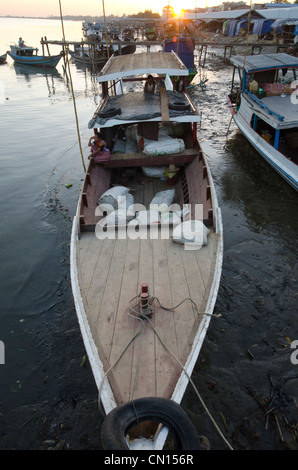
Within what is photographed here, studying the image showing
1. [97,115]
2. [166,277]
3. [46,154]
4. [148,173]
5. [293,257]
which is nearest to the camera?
[166,277]

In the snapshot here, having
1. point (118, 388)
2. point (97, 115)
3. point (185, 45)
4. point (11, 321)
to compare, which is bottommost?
point (11, 321)

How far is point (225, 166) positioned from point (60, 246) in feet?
28.3

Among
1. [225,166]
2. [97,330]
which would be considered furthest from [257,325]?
[225,166]

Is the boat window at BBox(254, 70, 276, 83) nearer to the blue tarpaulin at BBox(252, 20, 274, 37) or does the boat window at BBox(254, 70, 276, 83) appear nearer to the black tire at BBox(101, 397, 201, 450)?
the black tire at BBox(101, 397, 201, 450)

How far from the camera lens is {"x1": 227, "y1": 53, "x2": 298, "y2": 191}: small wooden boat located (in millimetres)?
11016

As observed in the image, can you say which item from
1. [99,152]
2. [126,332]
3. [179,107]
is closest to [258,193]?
[179,107]

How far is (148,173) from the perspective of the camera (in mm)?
9594

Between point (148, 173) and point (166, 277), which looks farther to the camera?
point (148, 173)

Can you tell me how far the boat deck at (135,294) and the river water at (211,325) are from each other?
3.30 feet

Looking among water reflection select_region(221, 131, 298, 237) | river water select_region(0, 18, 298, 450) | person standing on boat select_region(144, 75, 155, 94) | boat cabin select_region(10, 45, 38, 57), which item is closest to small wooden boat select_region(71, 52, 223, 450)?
river water select_region(0, 18, 298, 450)

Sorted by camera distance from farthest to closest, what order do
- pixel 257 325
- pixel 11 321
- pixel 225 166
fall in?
pixel 225 166, pixel 11 321, pixel 257 325

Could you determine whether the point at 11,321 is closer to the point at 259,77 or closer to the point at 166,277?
the point at 166,277

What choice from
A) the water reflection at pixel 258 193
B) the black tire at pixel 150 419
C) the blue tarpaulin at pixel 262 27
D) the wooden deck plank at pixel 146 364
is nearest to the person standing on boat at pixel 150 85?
the water reflection at pixel 258 193

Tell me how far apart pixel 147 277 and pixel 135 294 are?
1.44ft
